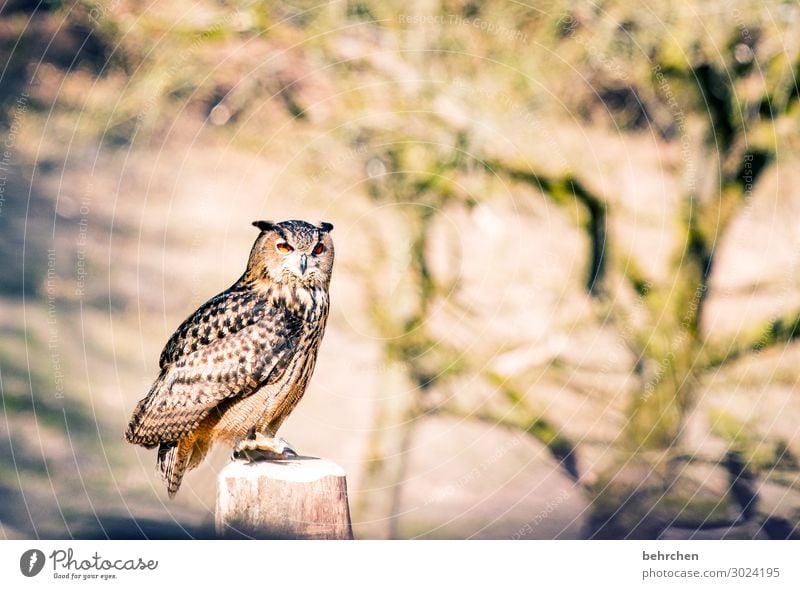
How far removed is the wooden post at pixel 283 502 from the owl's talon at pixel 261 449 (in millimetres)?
195

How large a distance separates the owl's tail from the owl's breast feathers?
5cm

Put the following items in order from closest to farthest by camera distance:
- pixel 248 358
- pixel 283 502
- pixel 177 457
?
pixel 283 502 < pixel 248 358 < pixel 177 457

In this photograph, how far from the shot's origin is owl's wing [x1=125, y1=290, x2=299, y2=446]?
8.96 feet

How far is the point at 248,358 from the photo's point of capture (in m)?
2.72

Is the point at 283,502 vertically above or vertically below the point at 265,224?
below

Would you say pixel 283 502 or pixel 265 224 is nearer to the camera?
pixel 283 502

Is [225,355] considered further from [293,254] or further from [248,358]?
[293,254]

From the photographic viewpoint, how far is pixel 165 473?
2902 mm

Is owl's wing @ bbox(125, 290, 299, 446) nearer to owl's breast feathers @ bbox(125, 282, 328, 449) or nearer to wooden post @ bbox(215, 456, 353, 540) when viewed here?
owl's breast feathers @ bbox(125, 282, 328, 449)

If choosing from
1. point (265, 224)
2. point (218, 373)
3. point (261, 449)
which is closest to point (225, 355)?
point (218, 373)

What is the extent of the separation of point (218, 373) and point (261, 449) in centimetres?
24

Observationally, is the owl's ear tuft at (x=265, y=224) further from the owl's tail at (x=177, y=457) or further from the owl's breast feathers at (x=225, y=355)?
the owl's tail at (x=177, y=457)

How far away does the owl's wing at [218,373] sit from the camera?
8.96 feet

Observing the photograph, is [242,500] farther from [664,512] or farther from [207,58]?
[664,512]
